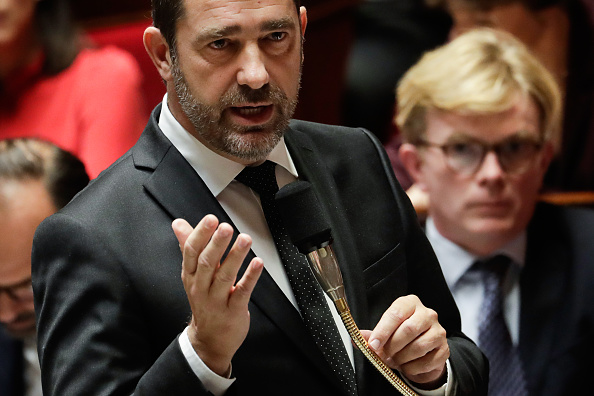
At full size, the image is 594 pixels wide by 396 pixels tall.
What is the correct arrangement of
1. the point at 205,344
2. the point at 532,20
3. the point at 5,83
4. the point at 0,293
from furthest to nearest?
the point at 532,20 → the point at 5,83 → the point at 0,293 → the point at 205,344

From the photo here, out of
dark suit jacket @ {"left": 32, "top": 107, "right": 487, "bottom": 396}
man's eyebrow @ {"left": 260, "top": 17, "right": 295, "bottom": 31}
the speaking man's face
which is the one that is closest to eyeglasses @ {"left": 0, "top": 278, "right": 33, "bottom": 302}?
dark suit jacket @ {"left": 32, "top": 107, "right": 487, "bottom": 396}

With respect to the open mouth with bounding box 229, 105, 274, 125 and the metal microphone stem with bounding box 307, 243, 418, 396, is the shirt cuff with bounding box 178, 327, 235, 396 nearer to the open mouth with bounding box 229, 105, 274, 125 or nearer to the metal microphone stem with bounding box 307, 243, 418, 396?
the metal microphone stem with bounding box 307, 243, 418, 396

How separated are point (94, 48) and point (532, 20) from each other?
3.45 ft

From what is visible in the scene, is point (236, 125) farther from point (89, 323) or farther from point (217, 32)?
point (89, 323)

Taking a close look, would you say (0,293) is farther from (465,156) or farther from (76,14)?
(76,14)

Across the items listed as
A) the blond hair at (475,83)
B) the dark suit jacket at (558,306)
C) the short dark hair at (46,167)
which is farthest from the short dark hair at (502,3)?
the short dark hair at (46,167)

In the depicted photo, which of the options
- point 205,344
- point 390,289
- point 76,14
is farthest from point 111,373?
point 76,14

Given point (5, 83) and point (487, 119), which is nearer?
point (487, 119)

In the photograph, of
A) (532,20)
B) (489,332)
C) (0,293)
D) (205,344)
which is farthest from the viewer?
(532,20)

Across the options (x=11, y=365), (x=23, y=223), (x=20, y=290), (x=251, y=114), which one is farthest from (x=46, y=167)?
(x=251, y=114)

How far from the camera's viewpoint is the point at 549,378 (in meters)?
1.53

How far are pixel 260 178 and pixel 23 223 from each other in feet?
1.73

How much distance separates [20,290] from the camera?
1.43 meters

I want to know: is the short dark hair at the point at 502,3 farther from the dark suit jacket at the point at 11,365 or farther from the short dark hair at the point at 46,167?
the dark suit jacket at the point at 11,365
